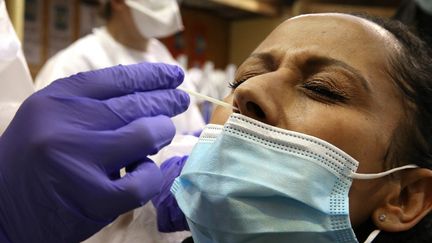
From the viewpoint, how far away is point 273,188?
63 cm

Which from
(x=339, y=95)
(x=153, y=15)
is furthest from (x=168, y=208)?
(x=153, y=15)

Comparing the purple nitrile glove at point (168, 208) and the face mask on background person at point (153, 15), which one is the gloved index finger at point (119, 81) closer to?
the purple nitrile glove at point (168, 208)

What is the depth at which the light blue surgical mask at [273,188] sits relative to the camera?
64 cm

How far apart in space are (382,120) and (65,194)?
1.44 feet

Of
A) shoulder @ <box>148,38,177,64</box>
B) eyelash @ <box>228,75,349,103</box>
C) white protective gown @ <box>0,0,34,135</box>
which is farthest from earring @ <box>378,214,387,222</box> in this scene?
shoulder @ <box>148,38,177,64</box>

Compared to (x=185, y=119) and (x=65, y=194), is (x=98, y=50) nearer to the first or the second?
(x=185, y=119)

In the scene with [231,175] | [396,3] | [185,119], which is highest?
[231,175]

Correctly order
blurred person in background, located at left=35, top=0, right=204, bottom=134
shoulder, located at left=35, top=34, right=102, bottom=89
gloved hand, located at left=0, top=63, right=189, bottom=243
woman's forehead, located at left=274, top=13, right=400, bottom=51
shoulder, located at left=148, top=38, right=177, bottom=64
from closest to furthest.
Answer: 1. gloved hand, located at left=0, top=63, right=189, bottom=243
2. woman's forehead, located at left=274, top=13, right=400, bottom=51
3. shoulder, located at left=35, top=34, right=102, bottom=89
4. blurred person in background, located at left=35, top=0, right=204, bottom=134
5. shoulder, located at left=148, top=38, right=177, bottom=64

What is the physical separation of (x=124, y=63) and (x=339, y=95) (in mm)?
1202

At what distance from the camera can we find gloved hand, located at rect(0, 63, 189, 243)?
64 centimetres

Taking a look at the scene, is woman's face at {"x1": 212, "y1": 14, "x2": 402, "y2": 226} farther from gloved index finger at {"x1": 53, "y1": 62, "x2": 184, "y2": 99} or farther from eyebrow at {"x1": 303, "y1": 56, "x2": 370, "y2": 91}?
gloved index finger at {"x1": 53, "y1": 62, "x2": 184, "y2": 99}

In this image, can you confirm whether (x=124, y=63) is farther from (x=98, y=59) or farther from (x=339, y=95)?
(x=339, y=95)

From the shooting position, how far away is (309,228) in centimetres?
64

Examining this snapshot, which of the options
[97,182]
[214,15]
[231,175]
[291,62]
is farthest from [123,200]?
[214,15]
